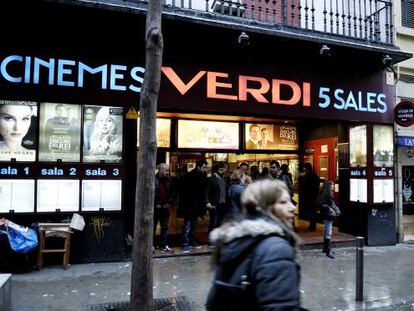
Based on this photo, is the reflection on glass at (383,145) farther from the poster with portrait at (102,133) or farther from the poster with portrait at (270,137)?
the poster with portrait at (102,133)

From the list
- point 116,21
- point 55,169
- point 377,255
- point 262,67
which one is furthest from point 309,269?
point 116,21

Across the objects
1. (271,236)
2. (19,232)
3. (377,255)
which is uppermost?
(271,236)

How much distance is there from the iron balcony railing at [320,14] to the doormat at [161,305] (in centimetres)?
620

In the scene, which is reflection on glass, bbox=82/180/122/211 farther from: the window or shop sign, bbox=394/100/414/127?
the window

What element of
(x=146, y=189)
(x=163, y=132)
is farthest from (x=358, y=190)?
(x=146, y=189)

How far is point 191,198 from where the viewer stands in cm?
931

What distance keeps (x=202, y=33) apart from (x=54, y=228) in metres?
5.12

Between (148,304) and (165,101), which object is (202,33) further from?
(148,304)

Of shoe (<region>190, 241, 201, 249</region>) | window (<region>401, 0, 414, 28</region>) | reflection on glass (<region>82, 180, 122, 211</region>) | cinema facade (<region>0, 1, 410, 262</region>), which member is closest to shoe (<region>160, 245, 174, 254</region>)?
shoe (<region>190, 241, 201, 249</region>)

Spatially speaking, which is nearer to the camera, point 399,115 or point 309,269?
point 309,269

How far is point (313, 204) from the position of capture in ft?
39.2

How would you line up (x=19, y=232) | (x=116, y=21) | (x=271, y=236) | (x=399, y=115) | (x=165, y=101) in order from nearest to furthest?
(x=271, y=236) → (x=19, y=232) → (x=116, y=21) → (x=165, y=101) → (x=399, y=115)

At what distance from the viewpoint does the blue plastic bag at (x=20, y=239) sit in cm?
712

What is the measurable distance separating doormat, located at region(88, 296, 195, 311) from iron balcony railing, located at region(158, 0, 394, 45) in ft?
20.3
